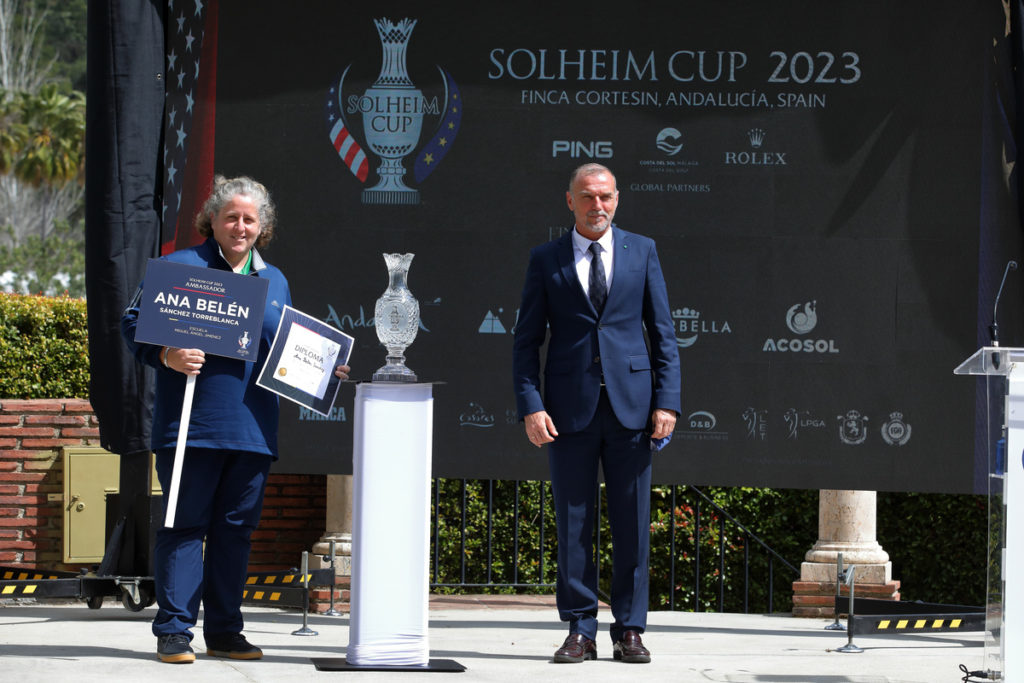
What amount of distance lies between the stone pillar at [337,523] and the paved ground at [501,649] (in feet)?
1.45

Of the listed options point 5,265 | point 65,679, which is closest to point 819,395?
point 65,679

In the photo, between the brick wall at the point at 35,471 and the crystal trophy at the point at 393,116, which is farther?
the brick wall at the point at 35,471

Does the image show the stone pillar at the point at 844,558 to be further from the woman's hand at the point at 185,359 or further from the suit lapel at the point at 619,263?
the woman's hand at the point at 185,359

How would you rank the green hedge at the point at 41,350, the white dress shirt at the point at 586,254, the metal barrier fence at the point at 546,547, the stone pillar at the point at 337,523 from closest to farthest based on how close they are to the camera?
the white dress shirt at the point at 586,254, the stone pillar at the point at 337,523, the metal barrier fence at the point at 546,547, the green hedge at the point at 41,350

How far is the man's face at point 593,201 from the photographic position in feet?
17.0

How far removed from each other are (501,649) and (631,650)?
0.86m

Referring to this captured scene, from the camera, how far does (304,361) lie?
5.10 meters

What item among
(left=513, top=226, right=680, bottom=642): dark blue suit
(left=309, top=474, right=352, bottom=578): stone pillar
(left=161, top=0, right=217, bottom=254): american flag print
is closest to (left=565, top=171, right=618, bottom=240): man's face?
(left=513, top=226, right=680, bottom=642): dark blue suit

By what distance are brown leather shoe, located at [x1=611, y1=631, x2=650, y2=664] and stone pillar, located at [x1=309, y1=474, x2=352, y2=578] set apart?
272 centimetres

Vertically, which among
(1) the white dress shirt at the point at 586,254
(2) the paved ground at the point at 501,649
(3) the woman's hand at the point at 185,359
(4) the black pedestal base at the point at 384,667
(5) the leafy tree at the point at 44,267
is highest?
(5) the leafy tree at the point at 44,267

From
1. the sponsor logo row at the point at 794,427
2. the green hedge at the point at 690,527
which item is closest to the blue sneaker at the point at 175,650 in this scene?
the sponsor logo row at the point at 794,427

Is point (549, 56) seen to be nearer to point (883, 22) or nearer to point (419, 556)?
point (883, 22)

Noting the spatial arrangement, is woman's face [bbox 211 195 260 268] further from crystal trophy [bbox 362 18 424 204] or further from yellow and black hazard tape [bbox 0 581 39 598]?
yellow and black hazard tape [bbox 0 581 39 598]

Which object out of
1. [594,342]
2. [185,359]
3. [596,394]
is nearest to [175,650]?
[185,359]
